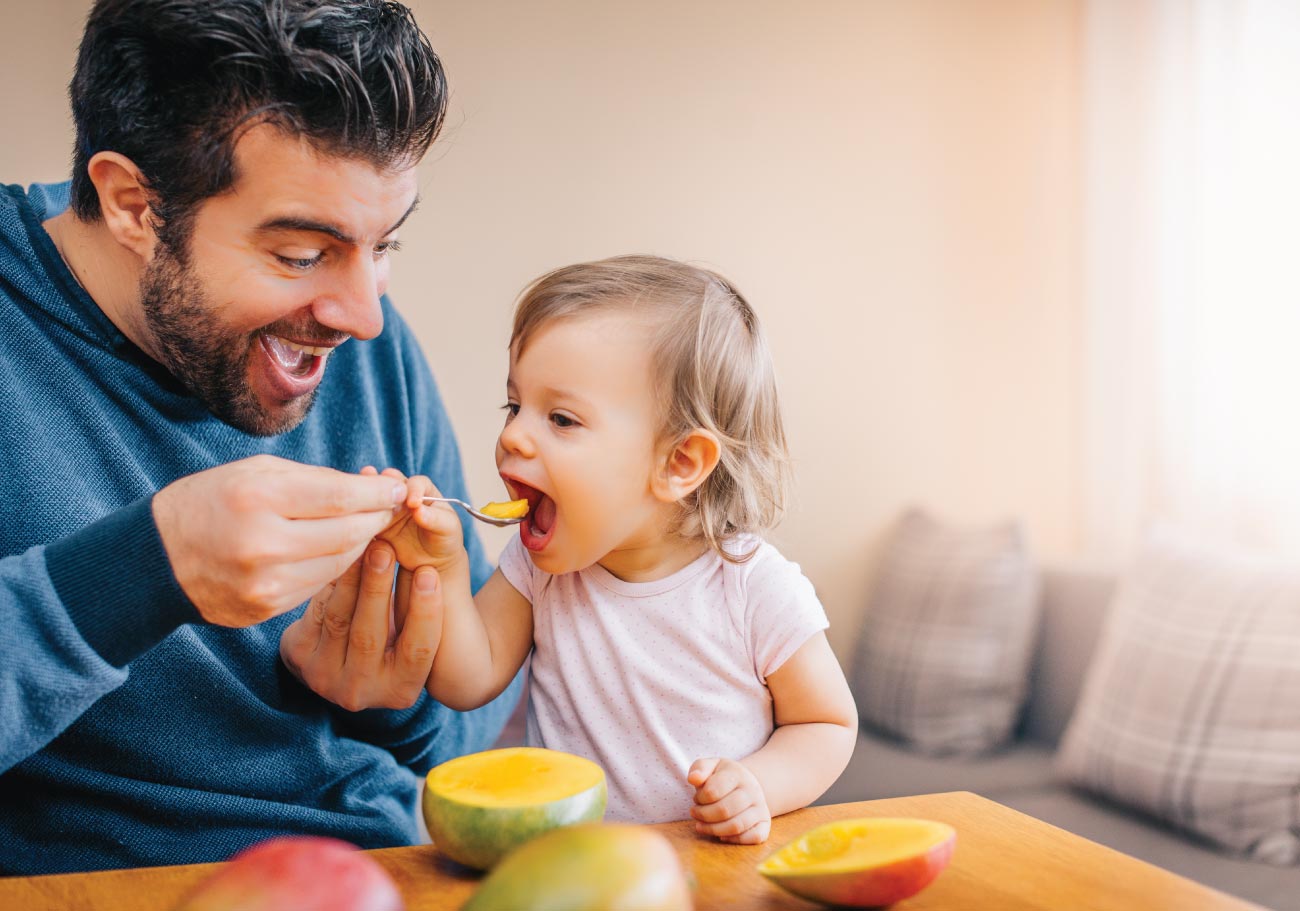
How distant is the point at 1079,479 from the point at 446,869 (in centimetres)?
317

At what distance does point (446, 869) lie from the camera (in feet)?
2.56

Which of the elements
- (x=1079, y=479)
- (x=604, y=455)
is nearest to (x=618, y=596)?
(x=604, y=455)

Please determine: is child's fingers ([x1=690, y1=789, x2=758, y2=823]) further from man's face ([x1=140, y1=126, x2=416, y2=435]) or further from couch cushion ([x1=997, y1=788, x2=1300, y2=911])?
couch cushion ([x1=997, y1=788, x2=1300, y2=911])

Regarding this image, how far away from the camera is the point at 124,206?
1272 mm

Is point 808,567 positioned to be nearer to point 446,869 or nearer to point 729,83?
point 729,83

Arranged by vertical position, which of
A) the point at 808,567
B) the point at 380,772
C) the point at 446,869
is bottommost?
the point at 808,567

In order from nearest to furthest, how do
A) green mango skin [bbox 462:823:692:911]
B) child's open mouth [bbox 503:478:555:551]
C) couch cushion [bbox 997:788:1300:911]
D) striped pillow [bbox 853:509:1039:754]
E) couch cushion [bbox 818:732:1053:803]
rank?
green mango skin [bbox 462:823:692:911] → child's open mouth [bbox 503:478:555:551] → couch cushion [bbox 997:788:1300:911] → couch cushion [bbox 818:732:1053:803] → striped pillow [bbox 853:509:1039:754]

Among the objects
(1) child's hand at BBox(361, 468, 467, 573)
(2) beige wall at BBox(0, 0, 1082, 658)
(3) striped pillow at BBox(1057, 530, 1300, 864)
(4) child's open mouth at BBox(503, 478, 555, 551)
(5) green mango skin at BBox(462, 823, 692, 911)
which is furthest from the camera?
(2) beige wall at BBox(0, 0, 1082, 658)

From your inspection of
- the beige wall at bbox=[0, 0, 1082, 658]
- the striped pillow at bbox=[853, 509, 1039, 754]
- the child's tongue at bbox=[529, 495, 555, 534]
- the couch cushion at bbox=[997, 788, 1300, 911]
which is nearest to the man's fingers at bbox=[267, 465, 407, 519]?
the child's tongue at bbox=[529, 495, 555, 534]

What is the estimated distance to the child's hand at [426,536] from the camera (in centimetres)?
106

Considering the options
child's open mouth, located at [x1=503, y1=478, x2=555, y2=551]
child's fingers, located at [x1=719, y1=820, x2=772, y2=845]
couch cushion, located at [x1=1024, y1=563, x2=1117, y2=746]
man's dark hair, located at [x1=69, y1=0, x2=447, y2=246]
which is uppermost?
man's dark hair, located at [x1=69, y1=0, x2=447, y2=246]

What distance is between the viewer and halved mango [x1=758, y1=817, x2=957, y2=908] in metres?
0.67

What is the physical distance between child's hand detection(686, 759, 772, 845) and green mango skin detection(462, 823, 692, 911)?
0.97 ft

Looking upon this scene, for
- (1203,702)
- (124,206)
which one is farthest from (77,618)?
(1203,702)
